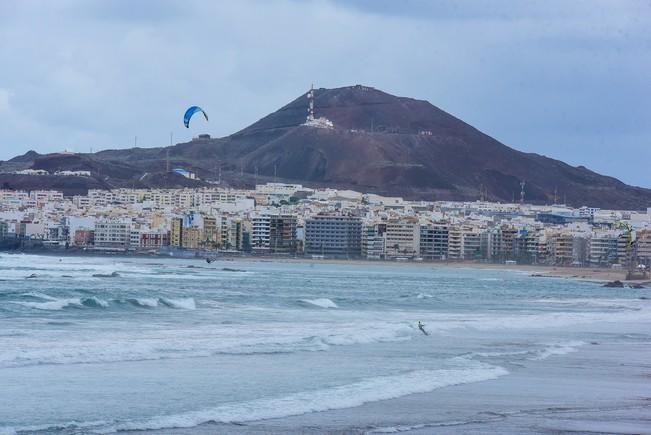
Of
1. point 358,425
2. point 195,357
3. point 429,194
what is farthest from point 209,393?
point 429,194

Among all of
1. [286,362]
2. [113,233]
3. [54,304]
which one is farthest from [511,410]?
[113,233]

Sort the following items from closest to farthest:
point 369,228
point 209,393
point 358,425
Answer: point 358,425, point 209,393, point 369,228

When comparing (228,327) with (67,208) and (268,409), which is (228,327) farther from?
(67,208)

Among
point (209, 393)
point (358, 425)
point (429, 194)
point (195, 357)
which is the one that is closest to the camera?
point (358, 425)

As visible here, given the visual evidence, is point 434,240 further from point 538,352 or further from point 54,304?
point 538,352

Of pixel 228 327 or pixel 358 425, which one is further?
pixel 228 327

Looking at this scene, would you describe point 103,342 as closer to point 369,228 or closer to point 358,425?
point 358,425

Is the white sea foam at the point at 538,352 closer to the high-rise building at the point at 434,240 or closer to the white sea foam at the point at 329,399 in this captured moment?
Answer: the white sea foam at the point at 329,399
